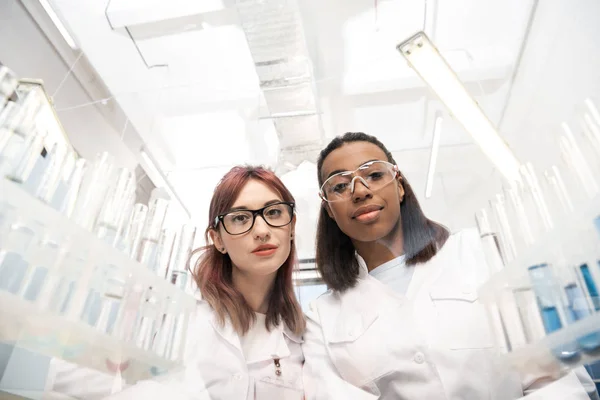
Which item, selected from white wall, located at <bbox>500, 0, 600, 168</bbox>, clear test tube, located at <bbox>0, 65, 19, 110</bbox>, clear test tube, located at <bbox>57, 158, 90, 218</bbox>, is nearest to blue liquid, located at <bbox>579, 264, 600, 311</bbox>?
white wall, located at <bbox>500, 0, 600, 168</bbox>

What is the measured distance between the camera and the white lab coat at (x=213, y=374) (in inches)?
23.5

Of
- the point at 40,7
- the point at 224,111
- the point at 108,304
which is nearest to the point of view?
the point at 108,304

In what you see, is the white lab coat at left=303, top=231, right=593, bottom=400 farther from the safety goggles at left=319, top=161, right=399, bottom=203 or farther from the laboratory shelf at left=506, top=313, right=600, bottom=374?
the safety goggles at left=319, top=161, right=399, bottom=203

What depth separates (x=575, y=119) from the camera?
0.65 metres

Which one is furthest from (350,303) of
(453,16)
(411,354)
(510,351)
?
(453,16)

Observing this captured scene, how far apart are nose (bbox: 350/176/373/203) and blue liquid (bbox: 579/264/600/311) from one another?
42cm

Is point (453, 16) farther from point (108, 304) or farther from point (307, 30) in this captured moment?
point (108, 304)

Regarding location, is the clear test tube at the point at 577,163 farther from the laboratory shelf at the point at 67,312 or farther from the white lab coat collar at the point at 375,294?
the laboratory shelf at the point at 67,312

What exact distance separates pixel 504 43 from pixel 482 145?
1.53 metres

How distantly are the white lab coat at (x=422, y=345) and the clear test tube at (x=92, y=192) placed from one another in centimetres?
59

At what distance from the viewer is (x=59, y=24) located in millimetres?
1869

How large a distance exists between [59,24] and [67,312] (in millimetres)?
1945

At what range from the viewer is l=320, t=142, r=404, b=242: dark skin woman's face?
83 centimetres

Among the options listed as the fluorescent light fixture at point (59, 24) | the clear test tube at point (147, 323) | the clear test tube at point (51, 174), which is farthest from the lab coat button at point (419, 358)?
the fluorescent light fixture at point (59, 24)
